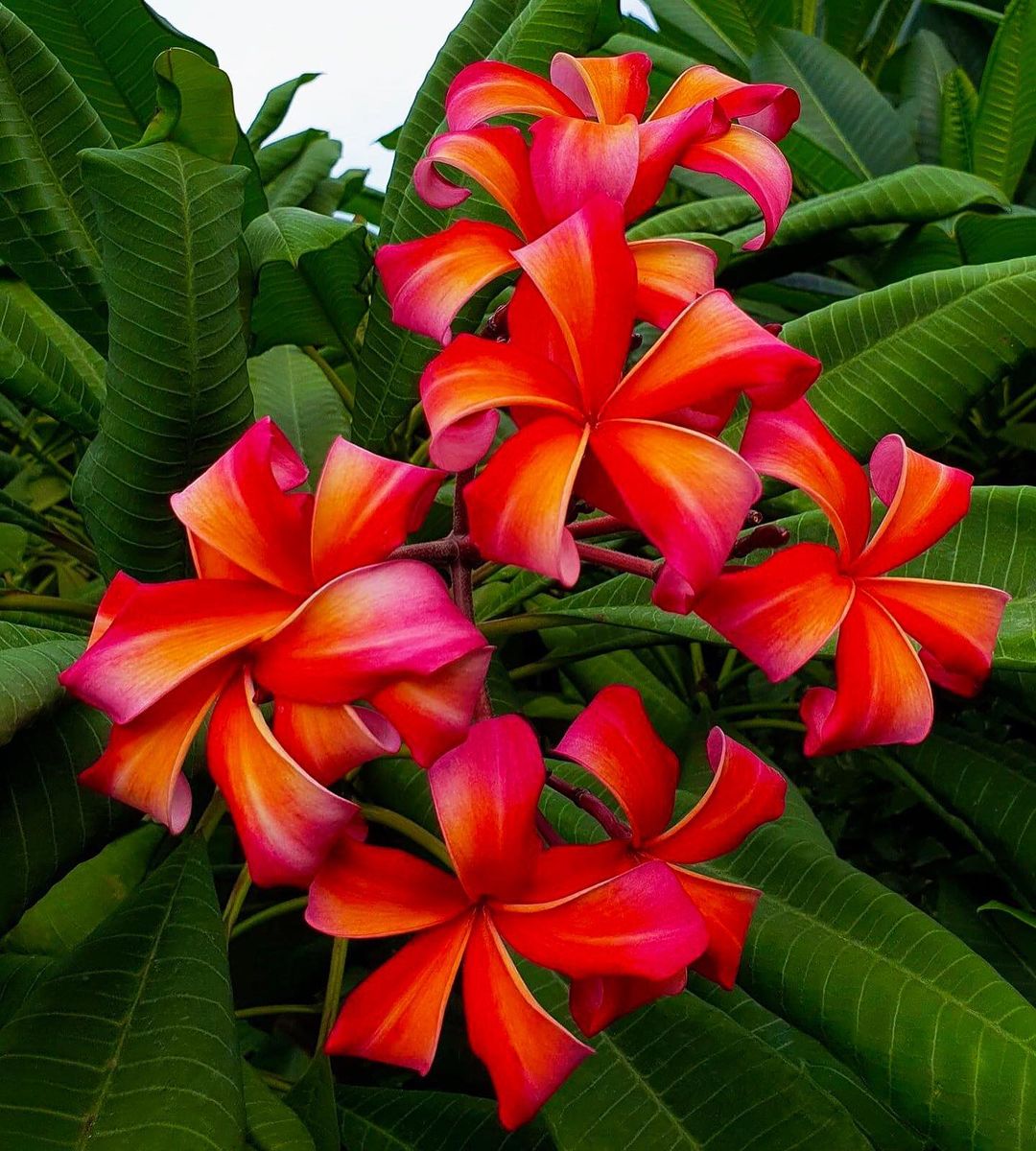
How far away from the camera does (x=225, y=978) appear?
2.09ft

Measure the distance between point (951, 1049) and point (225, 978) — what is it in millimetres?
416

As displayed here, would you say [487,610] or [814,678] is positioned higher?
[487,610]

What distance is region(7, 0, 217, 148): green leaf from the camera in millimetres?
930

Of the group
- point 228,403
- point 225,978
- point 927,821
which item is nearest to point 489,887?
point 225,978

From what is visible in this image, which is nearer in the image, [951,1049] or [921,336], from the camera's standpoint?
[951,1049]

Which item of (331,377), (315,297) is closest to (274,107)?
(331,377)

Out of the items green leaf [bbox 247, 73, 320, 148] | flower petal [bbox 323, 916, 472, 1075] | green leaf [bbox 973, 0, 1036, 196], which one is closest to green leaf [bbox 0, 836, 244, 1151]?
flower petal [bbox 323, 916, 472, 1075]

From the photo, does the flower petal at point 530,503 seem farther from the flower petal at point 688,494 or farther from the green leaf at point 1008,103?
the green leaf at point 1008,103

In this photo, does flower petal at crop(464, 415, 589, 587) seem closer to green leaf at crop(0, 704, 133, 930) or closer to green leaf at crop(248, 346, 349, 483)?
green leaf at crop(0, 704, 133, 930)

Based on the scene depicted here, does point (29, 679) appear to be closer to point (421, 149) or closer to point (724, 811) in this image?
point (724, 811)

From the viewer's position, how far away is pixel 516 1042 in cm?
45

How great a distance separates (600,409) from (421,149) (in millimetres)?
549

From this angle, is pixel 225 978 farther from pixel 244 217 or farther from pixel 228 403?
pixel 244 217

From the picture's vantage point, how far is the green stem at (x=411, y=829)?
0.76 m
